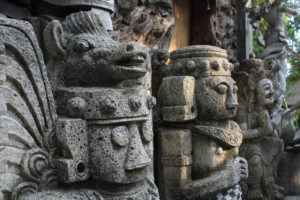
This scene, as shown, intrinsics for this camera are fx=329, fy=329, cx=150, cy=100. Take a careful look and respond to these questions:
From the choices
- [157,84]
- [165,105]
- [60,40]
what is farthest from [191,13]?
[60,40]

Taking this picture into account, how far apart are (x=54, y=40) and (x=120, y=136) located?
68cm

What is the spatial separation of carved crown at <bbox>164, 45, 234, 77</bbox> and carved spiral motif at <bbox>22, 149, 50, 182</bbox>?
1.53 meters

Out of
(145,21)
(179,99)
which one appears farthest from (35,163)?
(145,21)

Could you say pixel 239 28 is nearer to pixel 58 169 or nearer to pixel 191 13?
pixel 191 13

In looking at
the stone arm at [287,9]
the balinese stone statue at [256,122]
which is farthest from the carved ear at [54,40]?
the stone arm at [287,9]

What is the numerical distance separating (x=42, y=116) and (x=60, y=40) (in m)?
0.47

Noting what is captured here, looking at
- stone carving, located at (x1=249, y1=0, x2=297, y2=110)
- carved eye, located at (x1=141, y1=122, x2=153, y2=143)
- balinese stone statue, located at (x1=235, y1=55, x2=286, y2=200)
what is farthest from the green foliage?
carved eye, located at (x1=141, y1=122, x2=153, y2=143)

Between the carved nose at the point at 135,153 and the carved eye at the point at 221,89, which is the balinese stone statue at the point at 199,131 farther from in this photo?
the carved nose at the point at 135,153

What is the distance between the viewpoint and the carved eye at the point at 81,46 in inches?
74.9

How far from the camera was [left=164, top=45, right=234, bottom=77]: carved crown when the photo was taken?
284 centimetres

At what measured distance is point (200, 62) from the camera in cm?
283

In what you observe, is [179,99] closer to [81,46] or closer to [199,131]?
[199,131]

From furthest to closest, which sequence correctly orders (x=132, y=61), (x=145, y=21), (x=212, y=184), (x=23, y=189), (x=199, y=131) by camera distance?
(x=145, y=21) → (x=199, y=131) → (x=212, y=184) → (x=132, y=61) → (x=23, y=189)

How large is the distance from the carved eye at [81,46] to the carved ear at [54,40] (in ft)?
0.32
